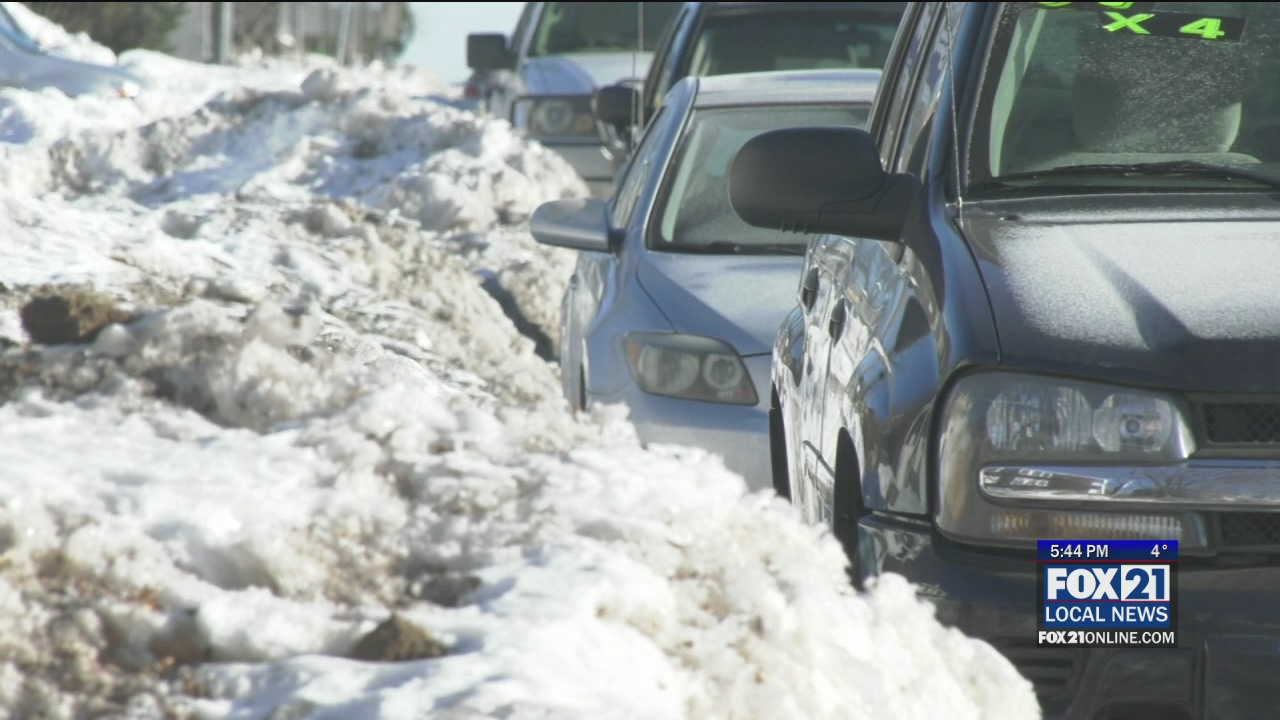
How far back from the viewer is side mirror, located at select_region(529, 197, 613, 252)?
671 cm

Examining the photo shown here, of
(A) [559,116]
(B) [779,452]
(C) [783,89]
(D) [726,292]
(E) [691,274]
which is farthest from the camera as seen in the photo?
(A) [559,116]

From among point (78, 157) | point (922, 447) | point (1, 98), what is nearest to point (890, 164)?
point (922, 447)

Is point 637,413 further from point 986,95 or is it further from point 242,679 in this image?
point 242,679

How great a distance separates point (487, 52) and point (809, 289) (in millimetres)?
10835

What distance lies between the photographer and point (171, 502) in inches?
127

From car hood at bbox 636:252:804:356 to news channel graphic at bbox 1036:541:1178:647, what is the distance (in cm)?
270

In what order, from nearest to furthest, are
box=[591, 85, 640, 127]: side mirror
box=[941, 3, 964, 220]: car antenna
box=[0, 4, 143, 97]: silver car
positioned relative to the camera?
box=[941, 3, 964, 220]: car antenna → box=[591, 85, 640, 127]: side mirror → box=[0, 4, 143, 97]: silver car

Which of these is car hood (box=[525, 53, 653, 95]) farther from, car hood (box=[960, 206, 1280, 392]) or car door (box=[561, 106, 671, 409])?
car hood (box=[960, 206, 1280, 392])

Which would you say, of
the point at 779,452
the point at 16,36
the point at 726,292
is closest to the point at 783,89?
the point at 726,292

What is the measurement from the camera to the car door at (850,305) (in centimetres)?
396

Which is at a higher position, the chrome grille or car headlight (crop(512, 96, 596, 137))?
the chrome grille

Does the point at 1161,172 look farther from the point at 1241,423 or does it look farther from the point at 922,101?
the point at 1241,423

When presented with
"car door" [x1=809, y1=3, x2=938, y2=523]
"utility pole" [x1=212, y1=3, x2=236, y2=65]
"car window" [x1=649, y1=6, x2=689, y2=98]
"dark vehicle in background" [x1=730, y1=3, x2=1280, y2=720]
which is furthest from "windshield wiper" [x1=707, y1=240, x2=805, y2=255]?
"utility pole" [x1=212, y1=3, x2=236, y2=65]

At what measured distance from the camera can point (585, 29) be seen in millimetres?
15086
